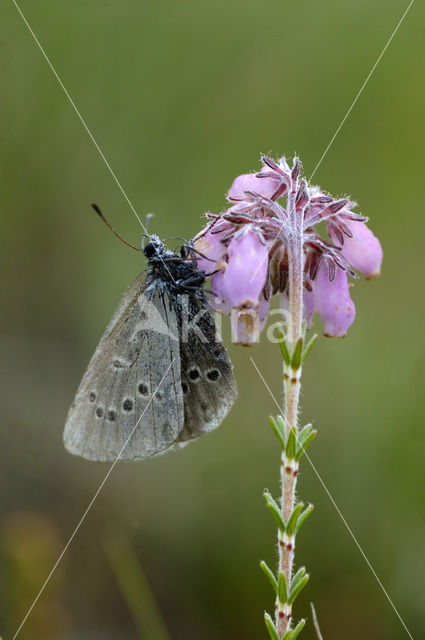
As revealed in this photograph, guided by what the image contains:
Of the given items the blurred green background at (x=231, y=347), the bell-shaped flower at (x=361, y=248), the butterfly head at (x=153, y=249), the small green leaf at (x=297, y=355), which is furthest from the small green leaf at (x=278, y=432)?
the blurred green background at (x=231, y=347)

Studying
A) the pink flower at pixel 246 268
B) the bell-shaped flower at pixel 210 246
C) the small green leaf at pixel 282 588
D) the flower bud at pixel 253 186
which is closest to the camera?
the small green leaf at pixel 282 588

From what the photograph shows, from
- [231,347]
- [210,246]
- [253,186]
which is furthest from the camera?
[231,347]

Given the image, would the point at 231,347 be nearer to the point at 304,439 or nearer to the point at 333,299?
the point at 333,299

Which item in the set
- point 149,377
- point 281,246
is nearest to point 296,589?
point 281,246

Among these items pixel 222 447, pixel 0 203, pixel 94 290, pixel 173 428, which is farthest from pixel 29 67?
pixel 173 428

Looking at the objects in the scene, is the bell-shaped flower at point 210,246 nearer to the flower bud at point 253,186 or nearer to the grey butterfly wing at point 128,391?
the flower bud at point 253,186

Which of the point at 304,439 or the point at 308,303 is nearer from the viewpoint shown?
the point at 304,439

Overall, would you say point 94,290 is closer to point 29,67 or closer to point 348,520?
point 29,67
